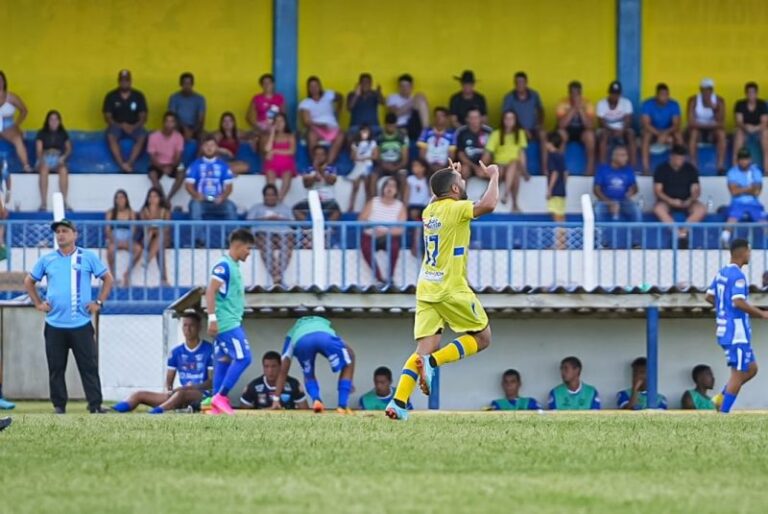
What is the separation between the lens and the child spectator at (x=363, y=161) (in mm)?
23312

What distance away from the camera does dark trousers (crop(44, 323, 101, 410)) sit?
53.7 ft

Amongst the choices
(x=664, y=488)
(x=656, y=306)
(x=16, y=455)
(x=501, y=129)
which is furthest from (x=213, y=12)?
(x=664, y=488)

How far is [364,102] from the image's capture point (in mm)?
24219

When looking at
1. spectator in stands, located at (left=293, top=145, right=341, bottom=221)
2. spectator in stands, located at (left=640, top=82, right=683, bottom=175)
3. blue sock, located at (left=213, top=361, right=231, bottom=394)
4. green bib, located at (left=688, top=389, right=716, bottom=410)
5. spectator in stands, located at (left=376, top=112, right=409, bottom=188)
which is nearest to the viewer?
blue sock, located at (left=213, top=361, right=231, bottom=394)

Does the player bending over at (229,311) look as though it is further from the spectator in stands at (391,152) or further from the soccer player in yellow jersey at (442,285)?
the spectator in stands at (391,152)

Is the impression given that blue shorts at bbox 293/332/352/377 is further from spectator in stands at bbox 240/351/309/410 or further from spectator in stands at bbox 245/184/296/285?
spectator in stands at bbox 245/184/296/285

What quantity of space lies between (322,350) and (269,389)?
2021 mm

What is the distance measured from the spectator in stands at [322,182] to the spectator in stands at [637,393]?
174 inches

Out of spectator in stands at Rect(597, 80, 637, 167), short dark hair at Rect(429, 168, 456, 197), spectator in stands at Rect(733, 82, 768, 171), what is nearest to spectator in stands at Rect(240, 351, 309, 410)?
spectator in stands at Rect(597, 80, 637, 167)

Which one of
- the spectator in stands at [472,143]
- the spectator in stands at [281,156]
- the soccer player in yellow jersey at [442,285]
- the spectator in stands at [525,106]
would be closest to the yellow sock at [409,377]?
the soccer player in yellow jersey at [442,285]

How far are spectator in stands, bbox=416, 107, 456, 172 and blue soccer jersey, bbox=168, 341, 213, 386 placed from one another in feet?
19.3

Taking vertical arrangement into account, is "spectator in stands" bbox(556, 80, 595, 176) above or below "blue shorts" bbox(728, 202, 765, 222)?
above

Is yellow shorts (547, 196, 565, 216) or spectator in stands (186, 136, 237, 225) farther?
yellow shorts (547, 196, 565, 216)

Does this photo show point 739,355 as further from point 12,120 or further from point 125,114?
point 12,120
